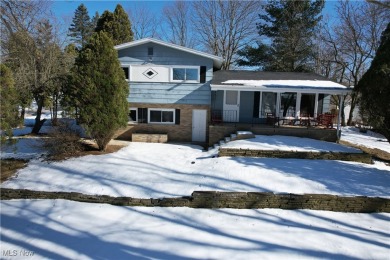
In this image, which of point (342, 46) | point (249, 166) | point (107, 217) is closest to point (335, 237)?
point (249, 166)

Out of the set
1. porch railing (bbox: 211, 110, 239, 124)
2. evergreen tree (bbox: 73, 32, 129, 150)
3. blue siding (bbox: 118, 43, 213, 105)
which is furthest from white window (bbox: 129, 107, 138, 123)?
porch railing (bbox: 211, 110, 239, 124)

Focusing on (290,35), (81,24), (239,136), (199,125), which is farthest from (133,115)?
(81,24)

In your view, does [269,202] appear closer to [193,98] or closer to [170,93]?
[193,98]


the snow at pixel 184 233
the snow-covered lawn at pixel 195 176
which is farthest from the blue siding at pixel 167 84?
the snow at pixel 184 233

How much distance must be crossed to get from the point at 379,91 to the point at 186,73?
9.30m

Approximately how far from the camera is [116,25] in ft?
69.1

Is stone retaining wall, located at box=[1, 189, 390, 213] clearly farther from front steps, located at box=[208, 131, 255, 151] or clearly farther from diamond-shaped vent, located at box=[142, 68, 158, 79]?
diamond-shaped vent, located at box=[142, 68, 158, 79]

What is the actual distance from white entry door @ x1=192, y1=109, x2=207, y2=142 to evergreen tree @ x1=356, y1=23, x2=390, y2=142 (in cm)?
799

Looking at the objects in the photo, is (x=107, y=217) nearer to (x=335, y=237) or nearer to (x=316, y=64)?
(x=335, y=237)

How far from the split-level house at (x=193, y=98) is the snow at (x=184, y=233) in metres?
8.19

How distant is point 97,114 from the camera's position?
36.8ft

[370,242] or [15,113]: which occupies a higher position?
[15,113]

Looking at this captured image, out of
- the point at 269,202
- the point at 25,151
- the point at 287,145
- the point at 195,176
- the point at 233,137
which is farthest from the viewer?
the point at 233,137

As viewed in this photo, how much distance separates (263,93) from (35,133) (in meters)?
14.4
